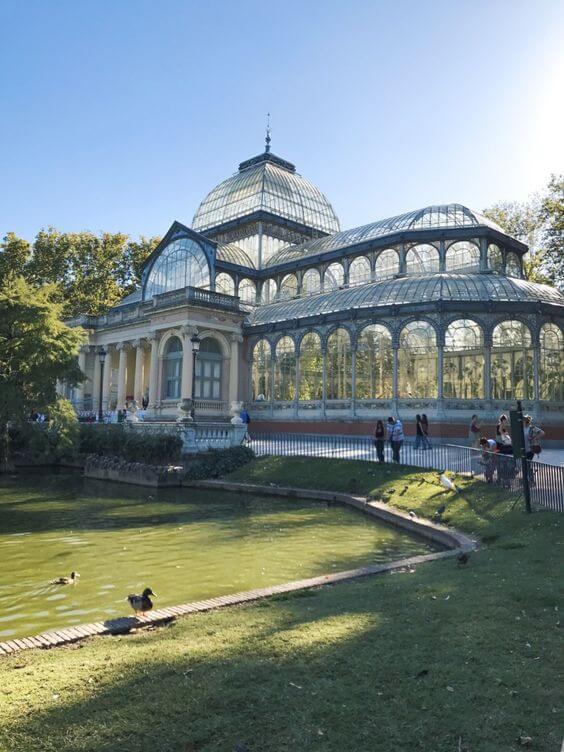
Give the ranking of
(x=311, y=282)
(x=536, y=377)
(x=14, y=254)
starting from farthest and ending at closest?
(x=14, y=254), (x=311, y=282), (x=536, y=377)

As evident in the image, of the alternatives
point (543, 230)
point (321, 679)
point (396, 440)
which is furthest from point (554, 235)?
point (321, 679)

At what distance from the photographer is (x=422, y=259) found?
115 ft

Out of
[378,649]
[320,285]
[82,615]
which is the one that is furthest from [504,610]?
[320,285]

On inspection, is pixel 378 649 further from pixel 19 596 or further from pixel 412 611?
pixel 19 596

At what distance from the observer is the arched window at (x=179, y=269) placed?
4022 centimetres

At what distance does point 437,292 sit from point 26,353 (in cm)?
1929

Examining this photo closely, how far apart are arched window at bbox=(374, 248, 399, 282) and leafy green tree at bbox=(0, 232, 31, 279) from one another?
107 ft

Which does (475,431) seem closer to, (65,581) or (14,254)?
(65,581)

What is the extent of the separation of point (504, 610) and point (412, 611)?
3.21 feet

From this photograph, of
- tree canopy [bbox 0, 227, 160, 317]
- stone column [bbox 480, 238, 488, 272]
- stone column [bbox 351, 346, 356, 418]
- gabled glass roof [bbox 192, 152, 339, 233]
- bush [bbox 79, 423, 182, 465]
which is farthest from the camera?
tree canopy [bbox 0, 227, 160, 317]

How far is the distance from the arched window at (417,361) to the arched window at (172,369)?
1418 cm

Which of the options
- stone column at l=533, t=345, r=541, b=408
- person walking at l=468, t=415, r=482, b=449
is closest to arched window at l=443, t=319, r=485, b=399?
stone column at l=533, t=345, r=541, b=408

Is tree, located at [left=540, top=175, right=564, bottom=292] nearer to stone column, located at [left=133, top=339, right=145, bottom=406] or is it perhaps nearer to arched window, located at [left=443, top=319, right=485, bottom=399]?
arched window, located at [left=443, top=319, right=485, bottom=399]

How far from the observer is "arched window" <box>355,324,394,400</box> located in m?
30.4
